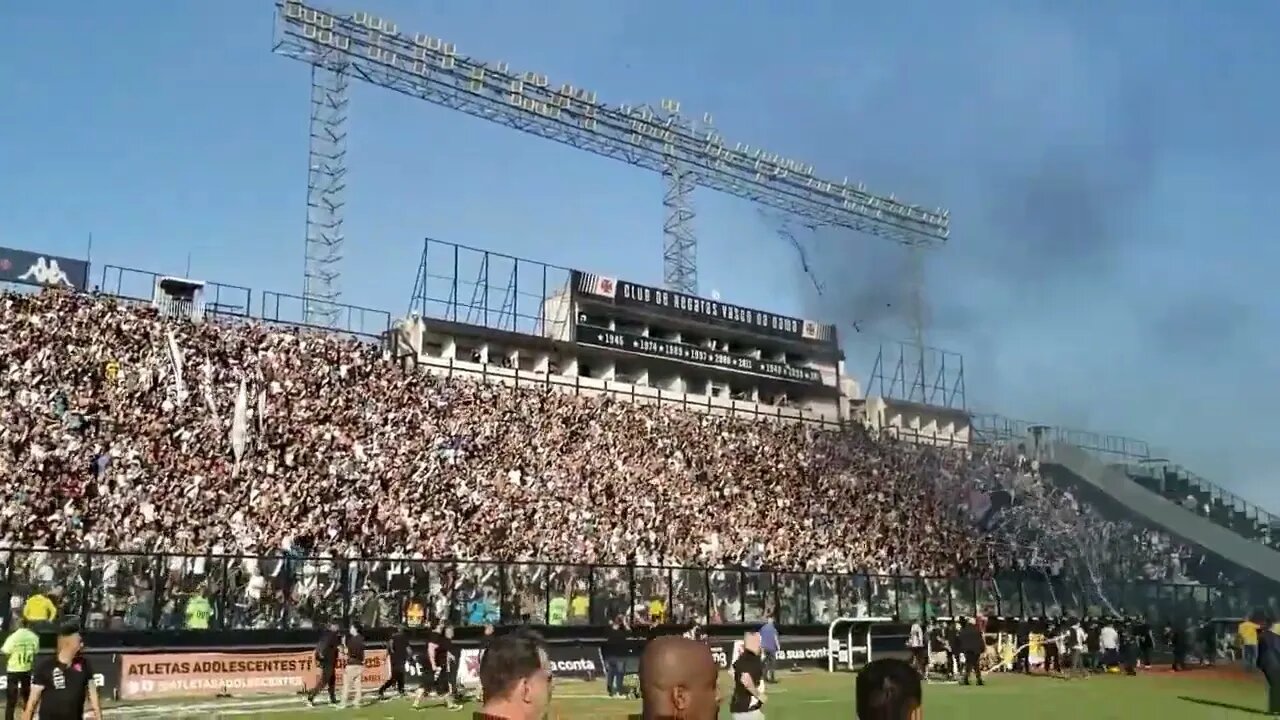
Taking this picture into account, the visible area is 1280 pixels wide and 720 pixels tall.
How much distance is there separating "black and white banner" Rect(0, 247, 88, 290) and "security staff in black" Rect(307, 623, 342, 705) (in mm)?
19485

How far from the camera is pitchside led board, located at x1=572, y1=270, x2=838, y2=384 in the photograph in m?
60.7

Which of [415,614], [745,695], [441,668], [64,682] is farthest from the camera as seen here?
[415,614]

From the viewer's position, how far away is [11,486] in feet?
89.3

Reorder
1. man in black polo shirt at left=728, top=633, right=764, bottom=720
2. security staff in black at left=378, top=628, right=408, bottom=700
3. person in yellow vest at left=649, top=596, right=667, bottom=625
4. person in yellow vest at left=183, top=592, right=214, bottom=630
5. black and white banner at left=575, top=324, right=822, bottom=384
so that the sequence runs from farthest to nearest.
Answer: black and white banner at left=575, top=324, right=822, bottom=384, person in yellow vest at left=649, top=596, right=667, bottom=625, security staff in black at left=378, top=628, right=408, bottom=700, person in yellow vest at left=183, top=592, right=214, bottom=630, man in black polo shirt at left=728, top=633, right=764, bottom=720

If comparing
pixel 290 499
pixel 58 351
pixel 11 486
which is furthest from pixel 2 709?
pixel 58 351

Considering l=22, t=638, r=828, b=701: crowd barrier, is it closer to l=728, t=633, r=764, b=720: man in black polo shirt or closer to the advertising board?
the advertising board

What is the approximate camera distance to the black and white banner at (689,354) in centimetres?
5956

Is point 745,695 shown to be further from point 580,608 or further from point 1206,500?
point 1206,500

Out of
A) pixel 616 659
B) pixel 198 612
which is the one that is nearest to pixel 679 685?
pixel 198 612

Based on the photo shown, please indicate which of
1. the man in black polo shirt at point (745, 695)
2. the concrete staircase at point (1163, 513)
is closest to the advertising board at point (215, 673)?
the man in black polo shirt at point (745, 695)

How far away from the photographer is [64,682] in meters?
10.2

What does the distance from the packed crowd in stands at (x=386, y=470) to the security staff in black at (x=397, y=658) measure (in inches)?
129

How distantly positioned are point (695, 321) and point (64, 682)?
5632 cm

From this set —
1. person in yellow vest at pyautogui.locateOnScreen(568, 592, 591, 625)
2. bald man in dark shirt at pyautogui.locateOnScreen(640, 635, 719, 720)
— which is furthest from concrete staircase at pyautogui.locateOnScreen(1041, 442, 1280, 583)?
bald man in dark shirt at pyautogui.locateOnScreen(640, 635, 719, 720)
